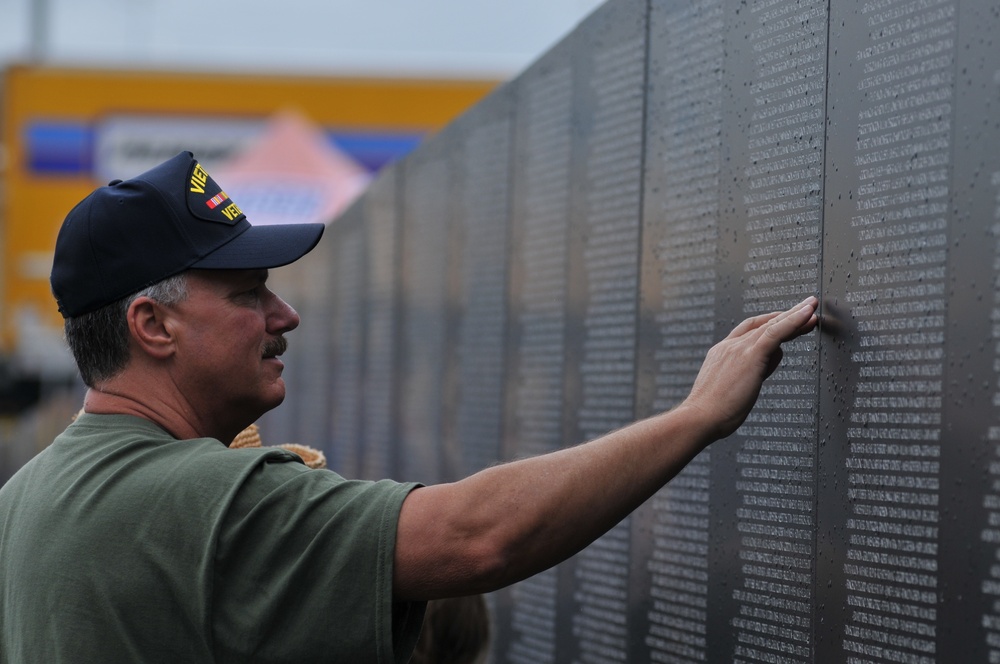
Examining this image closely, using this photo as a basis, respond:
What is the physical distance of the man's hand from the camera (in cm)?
238

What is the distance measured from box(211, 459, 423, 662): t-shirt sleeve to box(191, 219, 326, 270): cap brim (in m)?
0.46

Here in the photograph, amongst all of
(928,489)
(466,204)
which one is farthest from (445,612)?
(466,204)

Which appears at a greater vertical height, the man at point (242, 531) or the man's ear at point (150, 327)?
the man's ear at point (150, 327)

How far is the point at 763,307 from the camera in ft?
10.2

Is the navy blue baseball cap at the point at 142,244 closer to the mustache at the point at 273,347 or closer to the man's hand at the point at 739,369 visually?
the mustache at the point at 273,347

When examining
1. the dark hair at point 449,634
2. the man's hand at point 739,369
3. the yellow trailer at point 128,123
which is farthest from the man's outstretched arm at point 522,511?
the yellow trailer at point 128,123

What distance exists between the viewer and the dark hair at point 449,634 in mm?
3467

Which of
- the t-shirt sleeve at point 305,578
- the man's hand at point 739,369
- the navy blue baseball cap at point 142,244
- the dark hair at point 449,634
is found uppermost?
the navy blue baseball cap at point 142,244

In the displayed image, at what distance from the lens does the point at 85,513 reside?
2.16 m

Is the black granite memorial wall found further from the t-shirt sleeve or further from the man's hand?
the t-shirt sleeve

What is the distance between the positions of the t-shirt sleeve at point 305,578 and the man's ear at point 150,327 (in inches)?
16.8

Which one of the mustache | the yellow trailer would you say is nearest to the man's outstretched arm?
the mustache

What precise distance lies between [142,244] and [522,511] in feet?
2.77

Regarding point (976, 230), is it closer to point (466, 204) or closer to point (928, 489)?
point (928, 489)
